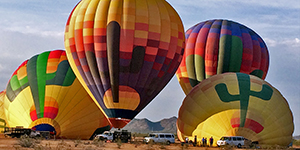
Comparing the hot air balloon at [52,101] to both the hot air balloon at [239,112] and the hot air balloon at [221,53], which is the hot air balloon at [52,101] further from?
the hot air balloon at [221,53]

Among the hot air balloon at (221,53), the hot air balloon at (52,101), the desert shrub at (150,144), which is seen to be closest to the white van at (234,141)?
the desert shrub at (150,144)

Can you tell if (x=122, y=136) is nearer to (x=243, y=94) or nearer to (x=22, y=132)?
(x=22, y=132)

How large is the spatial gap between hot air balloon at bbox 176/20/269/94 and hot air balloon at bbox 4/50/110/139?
859cm

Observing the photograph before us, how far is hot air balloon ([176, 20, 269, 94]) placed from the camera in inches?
1510

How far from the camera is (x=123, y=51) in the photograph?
97.2 ft

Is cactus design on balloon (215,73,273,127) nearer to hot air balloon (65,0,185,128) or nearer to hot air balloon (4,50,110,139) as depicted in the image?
hot air balloon (65,0,185,128)

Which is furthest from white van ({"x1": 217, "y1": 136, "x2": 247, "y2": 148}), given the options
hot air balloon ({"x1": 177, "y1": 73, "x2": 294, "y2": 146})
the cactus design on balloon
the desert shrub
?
the desert shrub

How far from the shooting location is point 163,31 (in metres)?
30.4

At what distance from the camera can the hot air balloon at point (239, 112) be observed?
29.4 metres

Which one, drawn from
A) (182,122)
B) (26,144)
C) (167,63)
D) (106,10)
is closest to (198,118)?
(182,122)

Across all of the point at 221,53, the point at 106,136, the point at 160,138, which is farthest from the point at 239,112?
the point at 106,136

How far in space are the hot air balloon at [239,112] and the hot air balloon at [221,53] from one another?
255 inches

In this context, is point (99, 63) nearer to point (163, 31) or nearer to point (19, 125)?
point (163, 31)

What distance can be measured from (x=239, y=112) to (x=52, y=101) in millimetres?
13032
